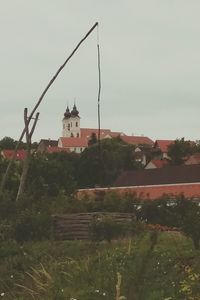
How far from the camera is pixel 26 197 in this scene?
2002 centimetres

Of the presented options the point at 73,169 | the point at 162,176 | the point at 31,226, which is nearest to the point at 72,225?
the point at 31,226

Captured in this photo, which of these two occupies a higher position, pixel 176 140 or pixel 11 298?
pixel 176 140

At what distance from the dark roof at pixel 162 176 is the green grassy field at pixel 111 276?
174ft

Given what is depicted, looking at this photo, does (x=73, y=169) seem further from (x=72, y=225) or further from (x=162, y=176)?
(x=72, y=225)

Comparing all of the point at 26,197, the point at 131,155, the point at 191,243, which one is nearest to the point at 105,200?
the point at 26,197

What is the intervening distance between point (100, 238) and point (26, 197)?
3949mm

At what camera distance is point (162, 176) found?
221ft

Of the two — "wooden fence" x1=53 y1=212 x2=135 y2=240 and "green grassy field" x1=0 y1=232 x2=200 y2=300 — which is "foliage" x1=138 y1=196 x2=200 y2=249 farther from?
"green grassy field" x1=0 y1=232 x2=200 y2=300

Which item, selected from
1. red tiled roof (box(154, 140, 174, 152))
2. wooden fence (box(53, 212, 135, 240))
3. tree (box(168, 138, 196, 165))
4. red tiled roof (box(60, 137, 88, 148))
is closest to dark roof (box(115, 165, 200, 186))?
tree (box(168, 138, 196, 165))

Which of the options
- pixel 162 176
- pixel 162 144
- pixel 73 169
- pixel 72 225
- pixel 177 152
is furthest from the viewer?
pixel 162 144

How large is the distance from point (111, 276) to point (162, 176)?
Result: 196 ft

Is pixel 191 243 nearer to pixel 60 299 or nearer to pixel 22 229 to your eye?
pixel 22 229

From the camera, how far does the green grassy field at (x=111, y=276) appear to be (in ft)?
20.5

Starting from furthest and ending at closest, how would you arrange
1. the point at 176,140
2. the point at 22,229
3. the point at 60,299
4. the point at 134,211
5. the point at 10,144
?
the point at 10,144 → the point at 176,140 → the point at 134,211 → the point at 22,229 → the point at 60,299
